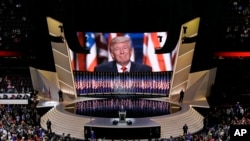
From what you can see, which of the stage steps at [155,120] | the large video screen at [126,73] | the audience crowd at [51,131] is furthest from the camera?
the large video screen at [126,73]

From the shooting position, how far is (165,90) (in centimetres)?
4209

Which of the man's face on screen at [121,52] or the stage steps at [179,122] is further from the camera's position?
the man's face on screen at [121,52]

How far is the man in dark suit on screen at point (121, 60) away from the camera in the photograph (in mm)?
40500

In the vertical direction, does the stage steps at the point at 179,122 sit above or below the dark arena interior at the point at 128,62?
below

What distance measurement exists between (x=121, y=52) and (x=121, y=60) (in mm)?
634

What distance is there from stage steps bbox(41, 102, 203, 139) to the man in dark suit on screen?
605 cm

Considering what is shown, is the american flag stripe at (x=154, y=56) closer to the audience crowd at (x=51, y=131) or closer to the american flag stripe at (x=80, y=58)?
the audience crowd at (x=51, y=131)

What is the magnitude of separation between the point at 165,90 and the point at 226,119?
8017 mm

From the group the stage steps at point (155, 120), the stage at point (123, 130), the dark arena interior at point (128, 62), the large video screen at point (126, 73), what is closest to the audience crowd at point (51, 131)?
the dark arena interior at point (128, 62)

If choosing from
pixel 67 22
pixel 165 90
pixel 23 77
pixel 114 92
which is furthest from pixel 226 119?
pixel 23 77

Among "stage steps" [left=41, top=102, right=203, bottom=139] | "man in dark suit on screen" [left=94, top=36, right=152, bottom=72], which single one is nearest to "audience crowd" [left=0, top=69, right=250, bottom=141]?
"stage steps" [left=41, top=102, right=203, bottom=139]

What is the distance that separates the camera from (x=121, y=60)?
133 ft

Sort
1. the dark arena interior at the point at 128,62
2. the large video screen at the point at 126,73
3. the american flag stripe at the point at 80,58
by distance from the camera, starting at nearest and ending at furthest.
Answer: the dark arena interior at the point at 128,62
the american flag stripe at the point at 80,58
the large video screen at the point at 126,73

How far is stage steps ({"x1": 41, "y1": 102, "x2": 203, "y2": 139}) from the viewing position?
3353 cm
